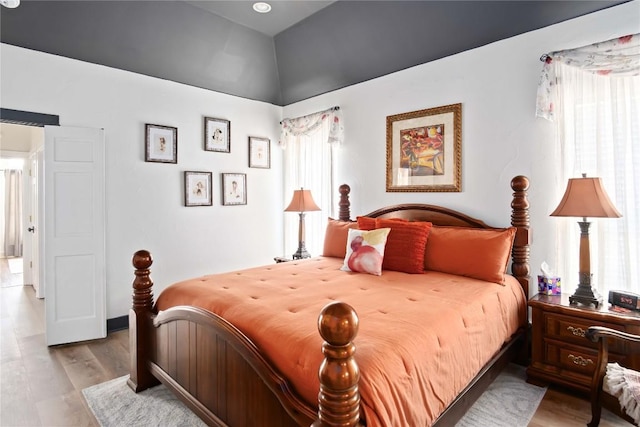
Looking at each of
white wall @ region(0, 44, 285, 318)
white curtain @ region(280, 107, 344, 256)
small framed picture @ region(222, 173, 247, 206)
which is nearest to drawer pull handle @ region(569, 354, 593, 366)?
white curtain @ region(280, 107, 344, 256)

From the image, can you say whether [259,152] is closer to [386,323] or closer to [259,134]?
[259,134]

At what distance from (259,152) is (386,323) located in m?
3.62

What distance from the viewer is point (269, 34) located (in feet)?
13.7

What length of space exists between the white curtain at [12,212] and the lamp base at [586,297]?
424 inches

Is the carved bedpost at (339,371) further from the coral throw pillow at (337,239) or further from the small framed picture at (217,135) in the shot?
the small framed picture at (217,135)

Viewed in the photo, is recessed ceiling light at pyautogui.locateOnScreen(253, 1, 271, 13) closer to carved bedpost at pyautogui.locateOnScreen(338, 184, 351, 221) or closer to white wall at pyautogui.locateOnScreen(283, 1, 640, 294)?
white wall at pyautogui.locateOnScreen(283, 1, 640, 294)

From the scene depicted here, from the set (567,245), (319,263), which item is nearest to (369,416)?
(319,263)

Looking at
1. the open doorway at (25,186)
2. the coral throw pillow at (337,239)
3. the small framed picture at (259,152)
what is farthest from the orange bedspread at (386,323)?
the open doorway at (25,186)

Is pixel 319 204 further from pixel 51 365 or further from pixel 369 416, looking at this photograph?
pixel 369 416

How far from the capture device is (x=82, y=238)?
3393 millimetres

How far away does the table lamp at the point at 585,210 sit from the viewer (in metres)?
2.26

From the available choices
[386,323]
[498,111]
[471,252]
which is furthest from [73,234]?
[498,111]

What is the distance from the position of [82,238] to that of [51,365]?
111 cm

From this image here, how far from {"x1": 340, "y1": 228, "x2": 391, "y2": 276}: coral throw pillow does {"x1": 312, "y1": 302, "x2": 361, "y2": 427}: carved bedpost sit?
5.28ft
